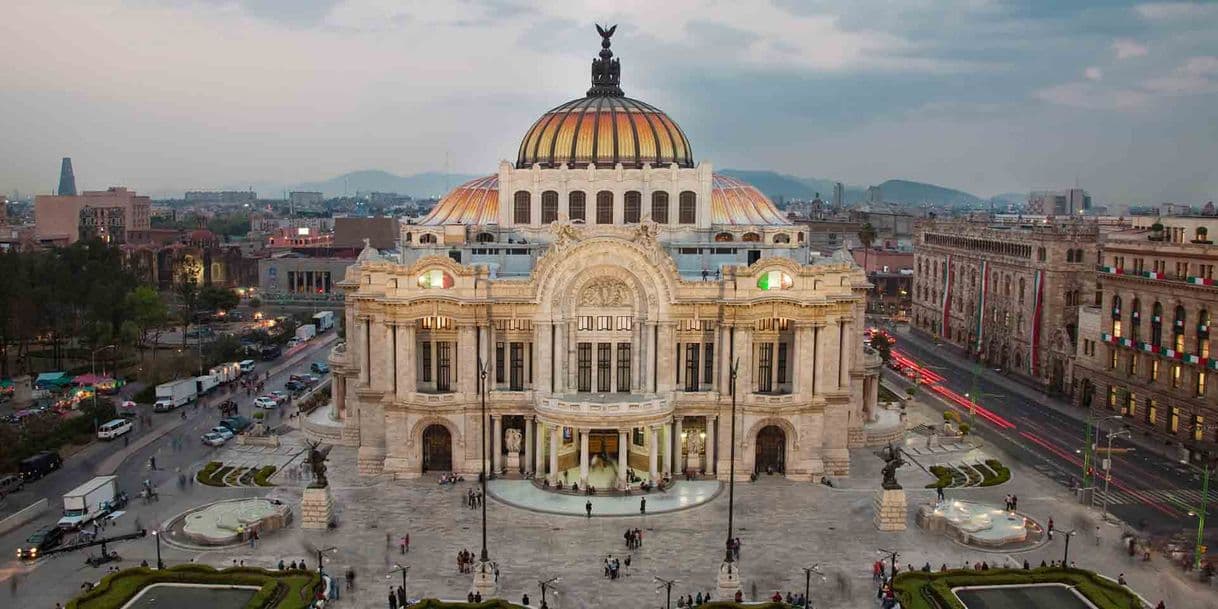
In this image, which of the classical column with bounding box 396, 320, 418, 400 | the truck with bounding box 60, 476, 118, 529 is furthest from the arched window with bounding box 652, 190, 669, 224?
Answer: the truck with bounding box 60, 476, 118, 529

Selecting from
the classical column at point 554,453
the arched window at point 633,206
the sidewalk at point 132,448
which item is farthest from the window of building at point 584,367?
the sidewalk at point 132,448

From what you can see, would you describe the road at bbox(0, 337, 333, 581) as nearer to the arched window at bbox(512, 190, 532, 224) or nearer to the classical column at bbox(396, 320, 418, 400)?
the classical column at bbox(396, 320, 418, 400)

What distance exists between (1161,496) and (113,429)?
3259 inches

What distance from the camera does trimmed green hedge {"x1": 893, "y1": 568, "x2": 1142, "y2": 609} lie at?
5012 cm

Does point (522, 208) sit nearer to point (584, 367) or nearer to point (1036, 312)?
point (584, 367)

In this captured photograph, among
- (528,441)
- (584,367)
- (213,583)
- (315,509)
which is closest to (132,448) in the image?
(315,509)

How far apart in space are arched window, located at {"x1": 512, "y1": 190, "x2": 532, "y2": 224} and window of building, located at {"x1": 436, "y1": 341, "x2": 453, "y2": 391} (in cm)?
1749

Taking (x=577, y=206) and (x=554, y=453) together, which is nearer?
(x=554, y=453)

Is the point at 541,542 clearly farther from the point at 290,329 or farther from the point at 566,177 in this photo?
the point at 290,329

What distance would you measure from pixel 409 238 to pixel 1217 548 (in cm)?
6638

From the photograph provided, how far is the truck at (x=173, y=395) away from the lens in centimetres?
9244

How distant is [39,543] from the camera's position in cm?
5678

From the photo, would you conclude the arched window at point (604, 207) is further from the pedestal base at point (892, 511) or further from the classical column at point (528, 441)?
the pedestal base at point (892, 511)

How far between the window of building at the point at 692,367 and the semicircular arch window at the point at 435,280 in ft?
60.7
